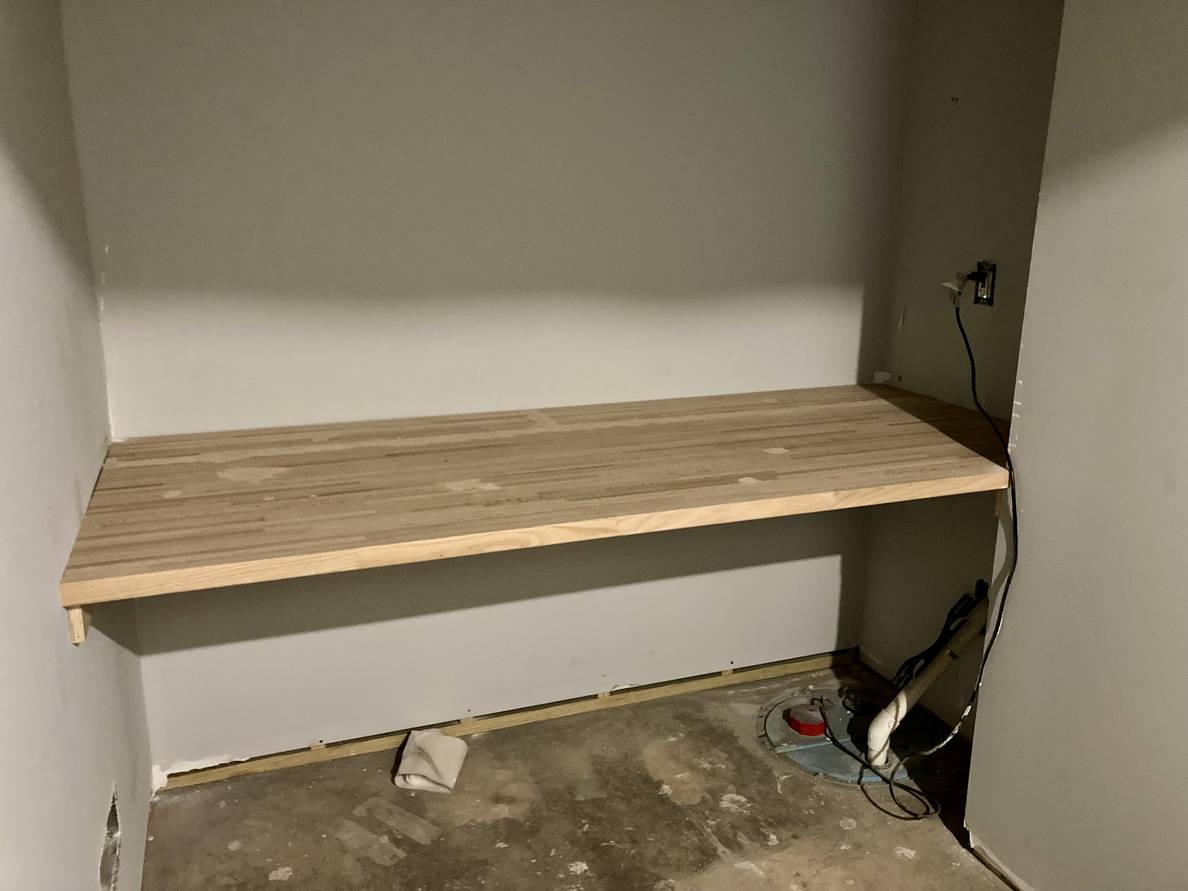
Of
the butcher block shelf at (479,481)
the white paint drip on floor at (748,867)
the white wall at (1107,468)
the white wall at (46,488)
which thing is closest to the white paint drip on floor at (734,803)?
the white paint drip on floor at (748,867)

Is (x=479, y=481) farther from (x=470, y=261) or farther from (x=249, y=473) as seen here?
(x=470, y=261)

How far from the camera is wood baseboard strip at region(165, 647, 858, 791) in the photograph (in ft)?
6.50

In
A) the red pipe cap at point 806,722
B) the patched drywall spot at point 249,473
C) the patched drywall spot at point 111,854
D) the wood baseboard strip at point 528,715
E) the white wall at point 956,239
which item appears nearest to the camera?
the patched drywall spot at point 111,854

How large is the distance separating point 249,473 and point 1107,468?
139 cm

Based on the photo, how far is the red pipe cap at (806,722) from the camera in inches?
84.3

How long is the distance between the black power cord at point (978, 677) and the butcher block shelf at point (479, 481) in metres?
0.04

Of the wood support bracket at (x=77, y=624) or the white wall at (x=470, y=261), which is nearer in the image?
the wood support bracket at (x=77, y=624)

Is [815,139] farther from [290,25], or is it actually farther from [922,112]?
[290,25]

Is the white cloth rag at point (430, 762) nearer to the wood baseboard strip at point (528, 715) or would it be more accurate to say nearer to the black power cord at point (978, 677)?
the wood baseboard strip at point (528, 715)

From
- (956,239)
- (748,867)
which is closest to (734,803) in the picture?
(748,867)

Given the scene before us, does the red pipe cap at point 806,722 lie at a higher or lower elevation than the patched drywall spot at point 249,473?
lower

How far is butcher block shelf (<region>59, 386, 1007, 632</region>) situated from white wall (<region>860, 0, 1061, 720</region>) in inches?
7.0

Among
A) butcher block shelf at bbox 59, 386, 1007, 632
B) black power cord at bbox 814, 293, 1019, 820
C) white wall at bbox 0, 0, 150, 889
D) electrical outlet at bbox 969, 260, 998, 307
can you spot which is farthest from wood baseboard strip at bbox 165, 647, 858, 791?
electrical outlet at bbox 969, 260, 998, 307

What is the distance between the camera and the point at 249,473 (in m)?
1.56
